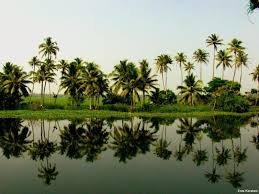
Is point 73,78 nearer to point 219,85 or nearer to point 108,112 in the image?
point 108,112

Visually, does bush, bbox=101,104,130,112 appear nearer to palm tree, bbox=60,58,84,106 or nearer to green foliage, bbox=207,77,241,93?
palm tree, bbox=60,58,84,106

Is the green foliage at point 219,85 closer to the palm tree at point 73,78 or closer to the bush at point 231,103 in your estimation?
the bush at point 231,103

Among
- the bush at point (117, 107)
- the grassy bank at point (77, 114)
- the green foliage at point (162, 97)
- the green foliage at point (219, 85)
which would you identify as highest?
→ the green foliage at point (219, 85)

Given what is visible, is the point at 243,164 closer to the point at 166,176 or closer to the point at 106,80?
the point at 166,176

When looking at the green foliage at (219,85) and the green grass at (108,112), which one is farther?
the green foliage at (219,85)

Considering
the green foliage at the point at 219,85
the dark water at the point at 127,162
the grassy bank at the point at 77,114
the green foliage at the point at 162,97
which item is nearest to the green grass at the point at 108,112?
the grassy bank at the point at 77,114

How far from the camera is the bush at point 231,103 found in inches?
3216

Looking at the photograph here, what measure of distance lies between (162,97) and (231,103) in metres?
16.0

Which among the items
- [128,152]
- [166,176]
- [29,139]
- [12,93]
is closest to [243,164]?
[166,176]

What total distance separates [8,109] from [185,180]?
64.8 m

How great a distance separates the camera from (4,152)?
32250 millimetres

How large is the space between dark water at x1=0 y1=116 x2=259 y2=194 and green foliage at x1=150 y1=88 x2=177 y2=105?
1572 inches

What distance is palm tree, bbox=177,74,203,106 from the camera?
79.1m

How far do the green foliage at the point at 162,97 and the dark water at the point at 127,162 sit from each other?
39.9 metres
